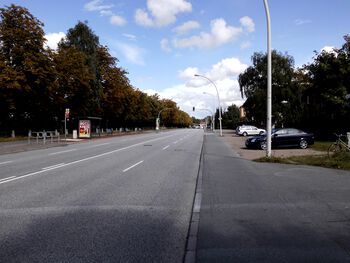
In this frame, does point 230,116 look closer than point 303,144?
No

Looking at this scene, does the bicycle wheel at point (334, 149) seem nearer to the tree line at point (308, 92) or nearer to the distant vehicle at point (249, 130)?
the tree line at point (308, 92)

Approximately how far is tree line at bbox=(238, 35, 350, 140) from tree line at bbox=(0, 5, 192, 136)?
2060 cm

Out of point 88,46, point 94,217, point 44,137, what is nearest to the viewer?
point 94,217

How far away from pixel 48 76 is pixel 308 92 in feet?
90.8

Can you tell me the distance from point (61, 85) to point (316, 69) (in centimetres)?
2927

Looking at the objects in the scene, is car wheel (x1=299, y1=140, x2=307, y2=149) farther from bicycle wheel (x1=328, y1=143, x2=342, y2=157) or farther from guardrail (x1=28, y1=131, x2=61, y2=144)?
guardrail (x1=28, y1=131, x2=61, y2=144)

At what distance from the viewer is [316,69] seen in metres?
37.8

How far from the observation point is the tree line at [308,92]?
35.0m

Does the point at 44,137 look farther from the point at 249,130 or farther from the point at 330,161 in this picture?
the point at 249,130

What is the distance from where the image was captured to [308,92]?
41875 millimetres

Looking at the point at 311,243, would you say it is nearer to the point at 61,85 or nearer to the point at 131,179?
the point at 131,179

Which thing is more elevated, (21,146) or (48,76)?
(48,76)

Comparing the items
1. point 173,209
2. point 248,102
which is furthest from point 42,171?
point 248,102

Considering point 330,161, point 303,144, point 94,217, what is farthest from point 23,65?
point 94,217
